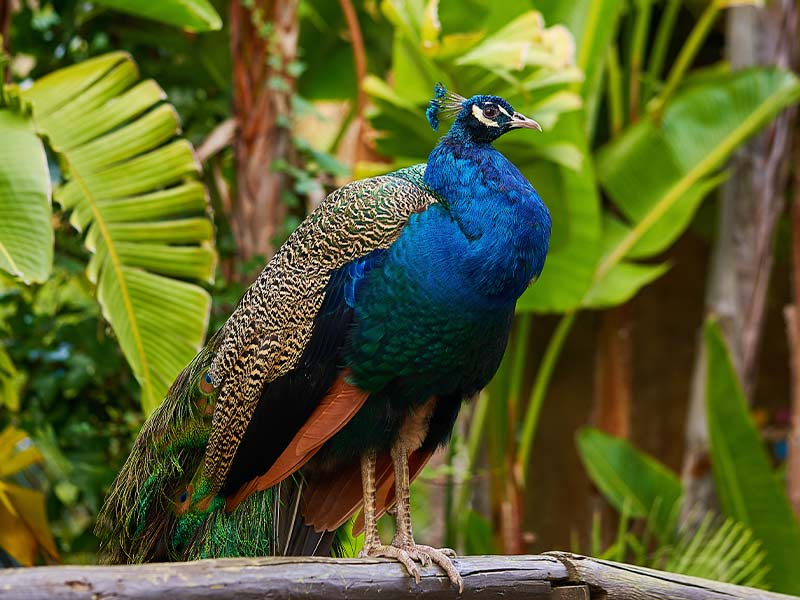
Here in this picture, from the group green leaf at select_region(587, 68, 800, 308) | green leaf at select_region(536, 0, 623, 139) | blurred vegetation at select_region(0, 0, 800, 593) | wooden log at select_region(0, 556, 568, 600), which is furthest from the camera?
green leaf at select_region(587, 68, 800, 308)

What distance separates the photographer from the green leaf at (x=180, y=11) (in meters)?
3.07

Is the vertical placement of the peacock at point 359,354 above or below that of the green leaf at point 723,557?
above

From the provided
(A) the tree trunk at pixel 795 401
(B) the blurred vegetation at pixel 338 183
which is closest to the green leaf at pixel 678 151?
(B) the blurred vegetation at pixel 338 183

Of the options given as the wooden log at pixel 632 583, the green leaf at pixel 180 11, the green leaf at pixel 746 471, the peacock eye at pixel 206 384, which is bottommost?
the green leaf at pixel 746 471

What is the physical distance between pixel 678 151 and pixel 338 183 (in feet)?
4.50

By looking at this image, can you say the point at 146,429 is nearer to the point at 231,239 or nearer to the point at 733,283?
the point at 231,239

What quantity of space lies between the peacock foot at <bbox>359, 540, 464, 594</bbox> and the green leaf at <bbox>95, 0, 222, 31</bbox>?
1.70 metres

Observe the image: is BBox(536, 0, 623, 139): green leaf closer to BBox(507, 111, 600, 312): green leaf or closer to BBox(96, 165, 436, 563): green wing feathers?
BBox(507, 111, 600, 312): green leaf

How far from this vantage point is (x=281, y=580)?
5.91 feet

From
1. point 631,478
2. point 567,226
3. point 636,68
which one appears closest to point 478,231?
point 567,226

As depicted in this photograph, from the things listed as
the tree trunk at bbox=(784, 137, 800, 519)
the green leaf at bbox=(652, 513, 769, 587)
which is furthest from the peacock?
the tree trunk at bbox=(784, 137, 800, 519)

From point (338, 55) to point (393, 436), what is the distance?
2.71 metres

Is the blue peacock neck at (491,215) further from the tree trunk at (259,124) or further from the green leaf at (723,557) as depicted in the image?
the green leaf at (723,557)

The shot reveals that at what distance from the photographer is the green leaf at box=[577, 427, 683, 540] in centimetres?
411
